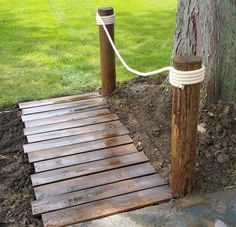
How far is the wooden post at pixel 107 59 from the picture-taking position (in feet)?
13.8

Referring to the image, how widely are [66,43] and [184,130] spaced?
4.13 meters

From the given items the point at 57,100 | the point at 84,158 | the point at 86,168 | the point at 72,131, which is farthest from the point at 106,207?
the point at 57,100

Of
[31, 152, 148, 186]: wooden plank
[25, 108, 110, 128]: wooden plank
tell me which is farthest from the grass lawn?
[31, 152, 148, 186]: wooden plank

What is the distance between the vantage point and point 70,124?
155 inches

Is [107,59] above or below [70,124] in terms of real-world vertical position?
above

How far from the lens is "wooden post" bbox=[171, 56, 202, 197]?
2.60 m

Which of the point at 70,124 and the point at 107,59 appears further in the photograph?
the point at 107,59

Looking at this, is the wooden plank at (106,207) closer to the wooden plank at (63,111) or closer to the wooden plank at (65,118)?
the wooden plank at (65,118)

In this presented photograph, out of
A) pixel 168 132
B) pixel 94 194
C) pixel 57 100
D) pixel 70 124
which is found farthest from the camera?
pixel 57 100

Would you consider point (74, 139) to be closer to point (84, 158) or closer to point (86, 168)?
point (84, 158)

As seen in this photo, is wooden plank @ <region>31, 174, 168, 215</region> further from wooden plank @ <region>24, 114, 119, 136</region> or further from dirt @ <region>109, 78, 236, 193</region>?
wooden plank @ <region>24, 114, 119, 136</region>

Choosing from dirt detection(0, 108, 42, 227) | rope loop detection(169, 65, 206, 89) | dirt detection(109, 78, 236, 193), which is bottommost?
dirt detection(0, 108, 42, 227)

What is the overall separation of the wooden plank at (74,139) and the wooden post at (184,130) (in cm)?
95

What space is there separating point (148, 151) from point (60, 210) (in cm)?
93
